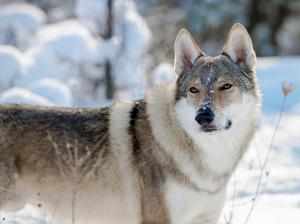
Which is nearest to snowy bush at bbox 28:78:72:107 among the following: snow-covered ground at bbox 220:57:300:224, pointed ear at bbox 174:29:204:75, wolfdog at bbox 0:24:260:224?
snow-covered ground at bbox 220:57:300:224

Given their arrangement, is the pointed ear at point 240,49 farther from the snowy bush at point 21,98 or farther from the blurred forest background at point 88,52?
the blurred forest background at point 88,52

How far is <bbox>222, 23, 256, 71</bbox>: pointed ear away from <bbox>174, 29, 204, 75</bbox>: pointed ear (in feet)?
0.68

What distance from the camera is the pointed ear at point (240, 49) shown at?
4.41 m

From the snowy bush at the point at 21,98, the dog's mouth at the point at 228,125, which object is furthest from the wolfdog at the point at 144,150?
the snowy bush at the point at 21,98

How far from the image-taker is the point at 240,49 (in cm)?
448

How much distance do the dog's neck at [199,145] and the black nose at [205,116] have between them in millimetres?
192

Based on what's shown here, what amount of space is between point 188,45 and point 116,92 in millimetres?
5358

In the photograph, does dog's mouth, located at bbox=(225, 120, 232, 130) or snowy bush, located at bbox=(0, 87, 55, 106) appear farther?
snowy bush, located at bbox=(0, 87, 55, 106)

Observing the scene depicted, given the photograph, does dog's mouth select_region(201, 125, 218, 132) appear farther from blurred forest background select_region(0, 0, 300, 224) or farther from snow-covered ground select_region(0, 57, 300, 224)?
blurred forest background select_region(0, 0, 300, 224)

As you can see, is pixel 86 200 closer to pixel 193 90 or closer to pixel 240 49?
pixel 193 90

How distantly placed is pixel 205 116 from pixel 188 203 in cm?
57

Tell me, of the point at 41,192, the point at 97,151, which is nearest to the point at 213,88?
the point at 97,151

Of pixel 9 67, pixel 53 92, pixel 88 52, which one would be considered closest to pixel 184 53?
pixel 53 92

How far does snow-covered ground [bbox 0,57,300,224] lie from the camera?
17.0 ft
